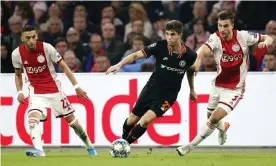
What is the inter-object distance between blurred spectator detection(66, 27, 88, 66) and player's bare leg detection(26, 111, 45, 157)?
20.4ft

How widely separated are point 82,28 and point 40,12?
144 centimetres

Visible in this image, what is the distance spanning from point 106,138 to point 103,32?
3519mm

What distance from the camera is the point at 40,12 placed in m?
22.4

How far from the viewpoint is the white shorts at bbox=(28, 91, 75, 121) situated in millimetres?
15016

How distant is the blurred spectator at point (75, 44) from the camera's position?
20984 mm

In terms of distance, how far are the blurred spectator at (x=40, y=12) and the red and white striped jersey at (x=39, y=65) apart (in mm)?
7219

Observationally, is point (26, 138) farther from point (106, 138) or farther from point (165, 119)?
point (165, 119)

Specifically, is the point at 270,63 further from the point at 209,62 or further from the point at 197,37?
the point at 197,37

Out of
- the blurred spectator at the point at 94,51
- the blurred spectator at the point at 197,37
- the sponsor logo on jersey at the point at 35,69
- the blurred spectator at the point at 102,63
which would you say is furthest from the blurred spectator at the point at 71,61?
the sponsor logo on jersey at the point at 35,69

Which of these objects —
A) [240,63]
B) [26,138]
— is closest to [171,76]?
[240,63]

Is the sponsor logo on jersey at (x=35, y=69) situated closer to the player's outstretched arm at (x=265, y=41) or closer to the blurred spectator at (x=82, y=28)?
the player's outstretched arm at (x=265, y=41)

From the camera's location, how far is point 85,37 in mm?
21562

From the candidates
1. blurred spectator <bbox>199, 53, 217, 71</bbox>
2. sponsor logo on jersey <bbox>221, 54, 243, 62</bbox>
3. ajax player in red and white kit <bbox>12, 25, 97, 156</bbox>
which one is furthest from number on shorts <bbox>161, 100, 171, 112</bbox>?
blurred spectator <bbox>199, 53, 217, 71</bbox>

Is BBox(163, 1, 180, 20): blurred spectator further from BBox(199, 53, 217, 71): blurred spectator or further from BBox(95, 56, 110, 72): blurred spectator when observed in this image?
BBox(199, 53, 217, 71): blurred spectator
